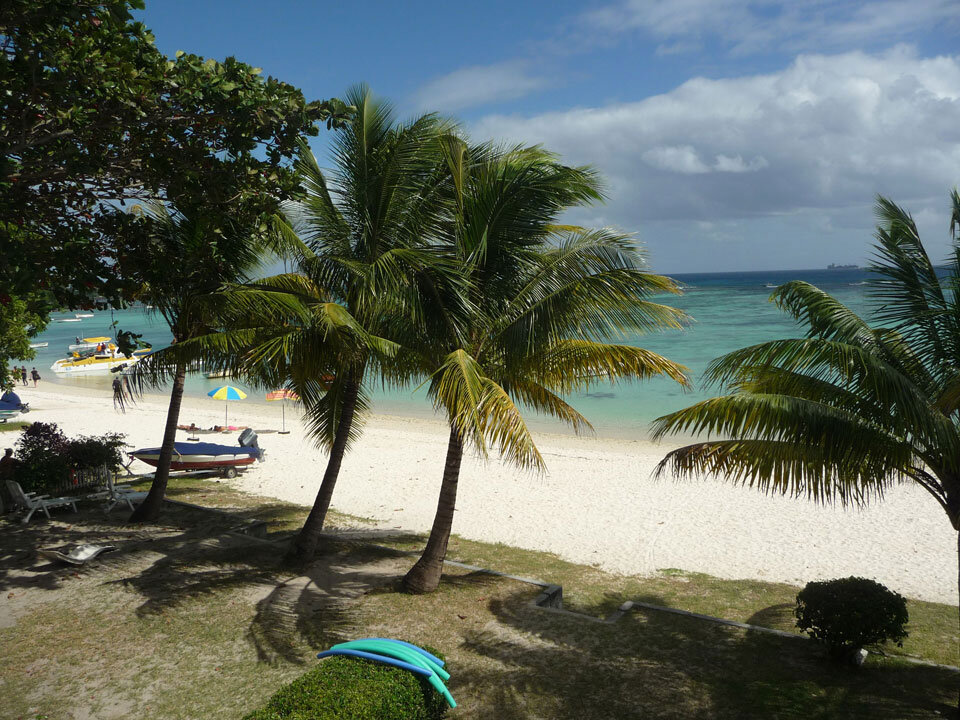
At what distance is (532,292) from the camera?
7605 mm

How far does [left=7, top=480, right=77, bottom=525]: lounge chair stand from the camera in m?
10.8

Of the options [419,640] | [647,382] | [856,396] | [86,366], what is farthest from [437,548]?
[86,366]

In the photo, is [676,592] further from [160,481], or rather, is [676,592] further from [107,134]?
[107,134]

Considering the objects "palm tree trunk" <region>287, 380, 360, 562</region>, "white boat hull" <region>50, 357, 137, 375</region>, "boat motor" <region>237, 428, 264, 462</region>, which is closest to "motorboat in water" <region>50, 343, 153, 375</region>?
"white boat hull" <region>50, 357, 137, 375</region>

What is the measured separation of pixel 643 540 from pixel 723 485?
4.70m

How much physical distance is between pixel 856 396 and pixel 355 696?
4.50 m

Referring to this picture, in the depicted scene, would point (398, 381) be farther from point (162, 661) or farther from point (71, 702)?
point (71, 702)

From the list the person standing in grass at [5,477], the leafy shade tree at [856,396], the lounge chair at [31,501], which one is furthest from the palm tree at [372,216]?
the person standing in grass at [5,477]

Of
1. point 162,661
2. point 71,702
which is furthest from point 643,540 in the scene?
point 71,702

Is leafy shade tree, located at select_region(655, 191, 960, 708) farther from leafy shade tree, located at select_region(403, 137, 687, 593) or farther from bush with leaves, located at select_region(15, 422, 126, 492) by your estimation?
bush with leaves, located at select_region(15, 422, 126, 492)

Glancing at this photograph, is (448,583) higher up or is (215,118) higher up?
(215,118)

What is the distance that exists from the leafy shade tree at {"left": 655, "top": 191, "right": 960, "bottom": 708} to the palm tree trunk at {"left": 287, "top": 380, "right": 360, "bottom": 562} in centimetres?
420

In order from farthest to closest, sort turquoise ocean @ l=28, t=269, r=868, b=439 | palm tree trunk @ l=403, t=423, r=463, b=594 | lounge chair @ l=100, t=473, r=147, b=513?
turquoise ocean @ l=28, t=269, r=868, b=439
lounge chair @ l=100, t=473, r=147, b=513
palm tree trunk @ l=403, t=423, r=463, b=594

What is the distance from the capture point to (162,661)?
6.33 meters
